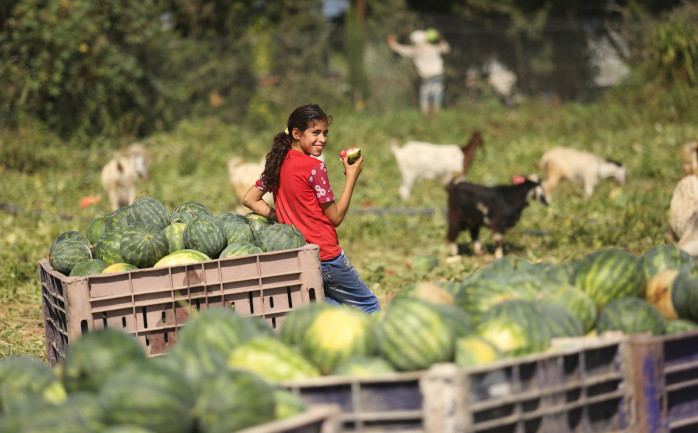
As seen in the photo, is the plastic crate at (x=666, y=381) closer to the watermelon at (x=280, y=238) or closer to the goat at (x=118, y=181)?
the watermelon at (x=280, y=238)

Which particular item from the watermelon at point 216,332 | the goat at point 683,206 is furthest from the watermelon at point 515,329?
the goat at point 683,206

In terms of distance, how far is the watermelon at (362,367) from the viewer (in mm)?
2811

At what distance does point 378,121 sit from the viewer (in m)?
19.7

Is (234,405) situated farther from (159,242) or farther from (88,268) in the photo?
(159,242)

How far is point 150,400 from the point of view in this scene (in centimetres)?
242

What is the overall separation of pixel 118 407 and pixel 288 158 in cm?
297

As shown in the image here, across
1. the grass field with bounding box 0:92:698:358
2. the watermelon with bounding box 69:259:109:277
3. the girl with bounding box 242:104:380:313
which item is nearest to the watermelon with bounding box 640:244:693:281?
the girl with bounding box 242:104:380:313

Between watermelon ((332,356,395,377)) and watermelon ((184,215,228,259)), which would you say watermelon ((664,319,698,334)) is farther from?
watermelon ((184,215,228,259))

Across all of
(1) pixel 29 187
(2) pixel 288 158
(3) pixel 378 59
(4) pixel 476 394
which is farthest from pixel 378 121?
(4) pixel 476 394

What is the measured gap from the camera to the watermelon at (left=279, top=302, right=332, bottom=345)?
10.2 ft

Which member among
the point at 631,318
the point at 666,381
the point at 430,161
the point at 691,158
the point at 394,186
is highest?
the point at 430,161

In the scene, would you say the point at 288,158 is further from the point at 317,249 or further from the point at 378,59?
the point at 378,59

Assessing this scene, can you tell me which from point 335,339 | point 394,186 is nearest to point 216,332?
point 335,339

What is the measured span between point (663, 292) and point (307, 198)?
2.34 meters
